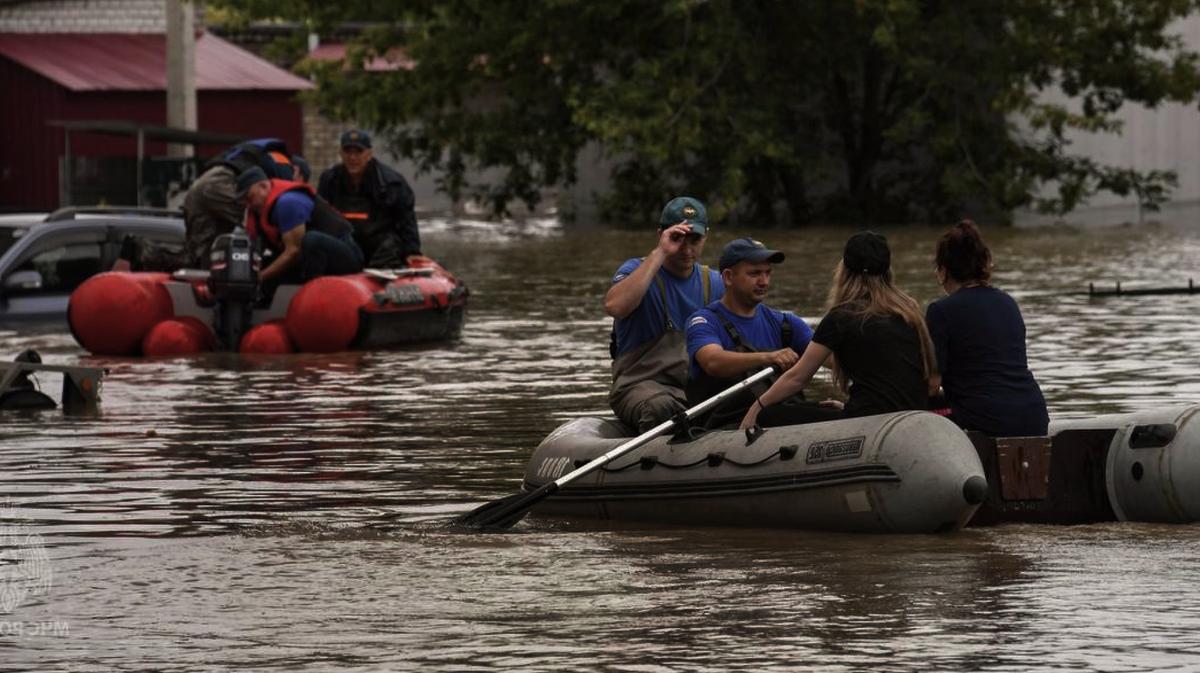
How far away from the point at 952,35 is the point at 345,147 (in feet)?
71.8

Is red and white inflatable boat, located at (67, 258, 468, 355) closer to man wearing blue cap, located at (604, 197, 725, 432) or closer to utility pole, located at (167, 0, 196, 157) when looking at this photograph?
man wearing blue cap, located at (604, 197, 725, 432)

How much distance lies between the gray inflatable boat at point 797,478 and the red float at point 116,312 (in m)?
9.56

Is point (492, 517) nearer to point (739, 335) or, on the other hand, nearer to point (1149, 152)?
point (739, 335)

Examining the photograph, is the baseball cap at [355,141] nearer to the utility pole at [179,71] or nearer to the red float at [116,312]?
the red float at [116,312]

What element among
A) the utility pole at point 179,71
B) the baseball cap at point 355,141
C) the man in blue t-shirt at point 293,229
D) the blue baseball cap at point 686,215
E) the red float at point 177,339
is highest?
the utility pole at point 179,71

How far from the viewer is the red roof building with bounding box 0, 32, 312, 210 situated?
43406mm

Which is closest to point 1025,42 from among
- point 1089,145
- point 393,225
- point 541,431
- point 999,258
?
point 1089,145

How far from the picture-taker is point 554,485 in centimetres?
1159

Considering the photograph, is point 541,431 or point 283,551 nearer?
point 283,551

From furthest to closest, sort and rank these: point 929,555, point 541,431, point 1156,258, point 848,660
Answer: point 1156,258
point 541,431
point 929,555
point 848,660

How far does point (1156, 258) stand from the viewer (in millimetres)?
32906

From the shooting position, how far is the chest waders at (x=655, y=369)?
12.4 metres

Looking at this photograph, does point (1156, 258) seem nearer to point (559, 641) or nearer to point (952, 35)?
point (952, 35)

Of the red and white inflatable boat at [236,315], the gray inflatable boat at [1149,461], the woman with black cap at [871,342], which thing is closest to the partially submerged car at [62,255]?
the red and white inflatable boat at [236,315]
